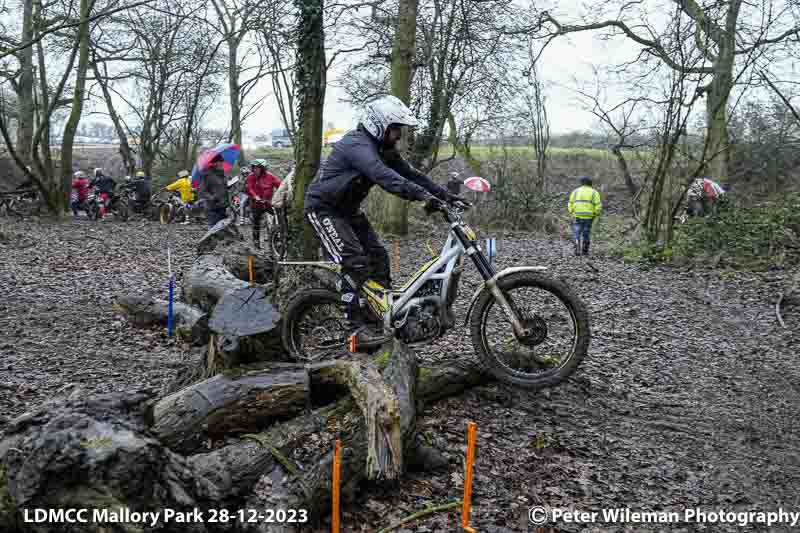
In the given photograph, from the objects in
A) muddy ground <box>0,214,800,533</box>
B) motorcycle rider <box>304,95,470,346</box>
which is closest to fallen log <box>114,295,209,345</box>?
muddy ground <box>0,214,800,533</box>

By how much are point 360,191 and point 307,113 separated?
2440 mm

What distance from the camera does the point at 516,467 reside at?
13.8 feet

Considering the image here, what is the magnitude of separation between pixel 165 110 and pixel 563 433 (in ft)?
84.8

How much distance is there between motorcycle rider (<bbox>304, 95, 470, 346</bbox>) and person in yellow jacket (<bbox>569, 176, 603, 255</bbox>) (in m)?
10.2

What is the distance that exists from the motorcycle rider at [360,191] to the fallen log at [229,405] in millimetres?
1166

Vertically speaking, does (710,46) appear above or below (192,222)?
above

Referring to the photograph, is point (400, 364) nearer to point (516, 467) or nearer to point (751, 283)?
point (516, 467)

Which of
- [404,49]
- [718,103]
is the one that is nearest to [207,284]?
[404,49]

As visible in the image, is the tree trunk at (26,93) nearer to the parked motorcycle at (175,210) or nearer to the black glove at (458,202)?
the parked motorcycle at (175,210)

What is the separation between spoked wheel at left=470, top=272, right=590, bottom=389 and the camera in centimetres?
489

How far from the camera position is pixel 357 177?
531cm

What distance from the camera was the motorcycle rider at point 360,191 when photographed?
16.8ft

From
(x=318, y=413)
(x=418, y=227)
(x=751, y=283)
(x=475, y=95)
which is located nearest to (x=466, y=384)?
(x=318, y=413)

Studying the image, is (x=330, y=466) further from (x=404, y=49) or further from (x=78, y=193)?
(x=78, y=193)
